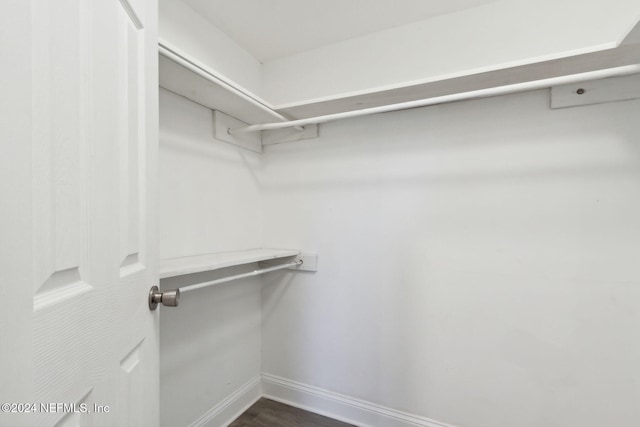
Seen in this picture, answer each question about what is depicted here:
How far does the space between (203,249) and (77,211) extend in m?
1.05

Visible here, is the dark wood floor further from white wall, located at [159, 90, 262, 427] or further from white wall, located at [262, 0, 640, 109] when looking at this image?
white wall, located at [262, 0, 640, 109]

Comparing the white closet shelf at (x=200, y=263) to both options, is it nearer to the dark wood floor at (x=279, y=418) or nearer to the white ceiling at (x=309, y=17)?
the dark wood floor at (x=279, y=418)

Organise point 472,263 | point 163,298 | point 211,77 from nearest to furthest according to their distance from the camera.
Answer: point 163,298, point 211,77, point 472,263

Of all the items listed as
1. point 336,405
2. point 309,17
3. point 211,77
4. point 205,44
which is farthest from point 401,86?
point 336,405

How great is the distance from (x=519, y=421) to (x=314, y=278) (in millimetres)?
1231

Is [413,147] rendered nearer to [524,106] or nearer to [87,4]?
[524,106]

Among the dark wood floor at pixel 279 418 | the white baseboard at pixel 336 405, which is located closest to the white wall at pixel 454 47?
the white baseboard at pixel 336 405

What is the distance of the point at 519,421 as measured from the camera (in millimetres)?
1321

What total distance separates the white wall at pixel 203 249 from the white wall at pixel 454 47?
0.59 m

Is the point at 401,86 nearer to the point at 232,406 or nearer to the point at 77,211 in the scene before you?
the point at 77,211

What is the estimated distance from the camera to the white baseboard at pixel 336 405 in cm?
153

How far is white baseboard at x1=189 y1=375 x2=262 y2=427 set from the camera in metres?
1.49

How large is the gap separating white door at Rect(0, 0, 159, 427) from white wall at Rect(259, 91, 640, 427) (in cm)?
111

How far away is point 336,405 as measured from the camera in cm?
167
